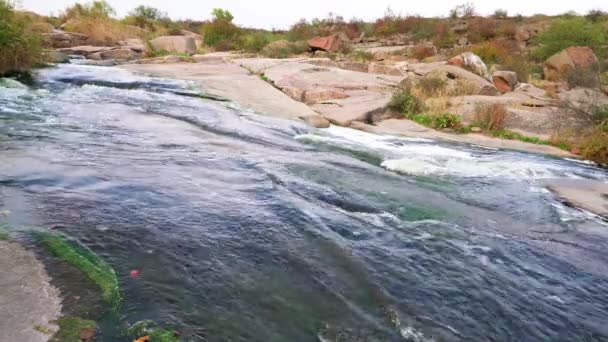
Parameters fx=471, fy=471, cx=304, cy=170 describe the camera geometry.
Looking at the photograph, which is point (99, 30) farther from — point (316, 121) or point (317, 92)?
point (316, 121)

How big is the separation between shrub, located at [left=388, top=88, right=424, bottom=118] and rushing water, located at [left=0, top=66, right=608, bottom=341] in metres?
4.52

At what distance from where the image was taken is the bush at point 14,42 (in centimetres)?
1145

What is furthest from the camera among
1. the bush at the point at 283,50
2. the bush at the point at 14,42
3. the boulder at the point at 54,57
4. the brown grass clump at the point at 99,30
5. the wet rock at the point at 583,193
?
the brown grass clump at the point at 99,30

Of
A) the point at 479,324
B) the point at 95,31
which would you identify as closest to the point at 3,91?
the point at 479,324

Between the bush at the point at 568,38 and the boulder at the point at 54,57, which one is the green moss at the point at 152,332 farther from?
the bush at the point at 568,38

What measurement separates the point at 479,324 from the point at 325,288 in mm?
995

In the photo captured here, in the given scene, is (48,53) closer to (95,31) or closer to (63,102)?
(63,102)

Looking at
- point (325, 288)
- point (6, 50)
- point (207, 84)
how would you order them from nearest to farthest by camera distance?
1. point (325, 288)
2. point (6, 50)
3. point (207, 84)

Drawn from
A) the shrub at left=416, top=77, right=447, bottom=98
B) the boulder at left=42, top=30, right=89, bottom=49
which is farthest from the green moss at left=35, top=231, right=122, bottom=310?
the boulder at left=42, top=30, right=89, bottom=49

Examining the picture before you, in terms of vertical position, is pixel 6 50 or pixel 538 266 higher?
pixel 6 50

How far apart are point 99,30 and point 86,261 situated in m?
26.5

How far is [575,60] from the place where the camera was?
19.0 metres

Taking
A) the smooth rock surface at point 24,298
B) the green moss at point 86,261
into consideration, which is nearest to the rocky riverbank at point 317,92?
the green moss at point 86,261

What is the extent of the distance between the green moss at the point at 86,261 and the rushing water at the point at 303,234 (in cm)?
9
